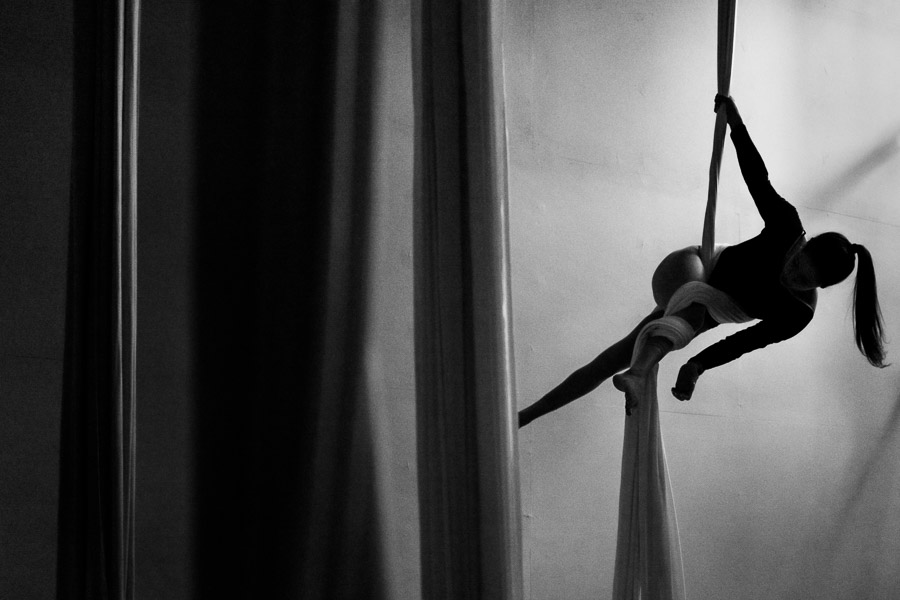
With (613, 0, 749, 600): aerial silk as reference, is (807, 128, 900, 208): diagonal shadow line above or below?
above

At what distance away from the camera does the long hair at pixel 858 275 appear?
1940 mm

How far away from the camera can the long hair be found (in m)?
1.94

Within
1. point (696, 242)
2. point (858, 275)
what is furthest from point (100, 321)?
point (696, 242)

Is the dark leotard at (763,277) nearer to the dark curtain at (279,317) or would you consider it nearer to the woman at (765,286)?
the woman at (765,286)

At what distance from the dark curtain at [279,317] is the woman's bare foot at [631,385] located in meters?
0.57

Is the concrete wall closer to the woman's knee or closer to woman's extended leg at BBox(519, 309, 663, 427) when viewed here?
woman's extended leg at BBox(519, 309, 663, 427)

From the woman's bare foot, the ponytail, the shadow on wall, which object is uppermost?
the ponytail

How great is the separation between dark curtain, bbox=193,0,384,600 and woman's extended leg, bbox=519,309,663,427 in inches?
18.4

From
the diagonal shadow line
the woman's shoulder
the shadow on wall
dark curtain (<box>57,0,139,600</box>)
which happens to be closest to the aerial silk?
the woman's shoulder

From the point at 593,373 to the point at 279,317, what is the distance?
766 millimetres

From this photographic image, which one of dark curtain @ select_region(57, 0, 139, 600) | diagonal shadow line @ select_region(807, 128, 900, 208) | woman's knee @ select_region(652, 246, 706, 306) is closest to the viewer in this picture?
dark curtain @ select_region(57, 0, 139, 600)

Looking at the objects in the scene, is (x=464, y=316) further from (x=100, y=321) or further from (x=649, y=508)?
(x=649, y=508)

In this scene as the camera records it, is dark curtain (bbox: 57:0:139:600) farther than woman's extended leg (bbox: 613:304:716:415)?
No

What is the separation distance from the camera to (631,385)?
2.00m
